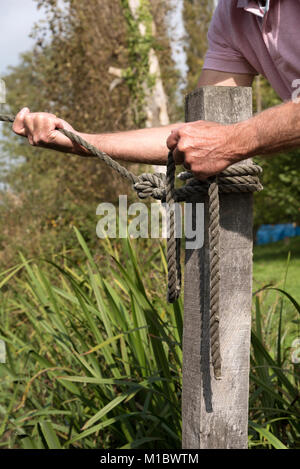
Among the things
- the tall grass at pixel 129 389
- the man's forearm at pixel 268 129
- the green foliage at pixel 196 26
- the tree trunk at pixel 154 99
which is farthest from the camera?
the green foliage at pixel 196 26

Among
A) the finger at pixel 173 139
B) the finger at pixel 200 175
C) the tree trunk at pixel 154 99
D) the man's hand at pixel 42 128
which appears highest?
the tree trunk at pixel 154 99

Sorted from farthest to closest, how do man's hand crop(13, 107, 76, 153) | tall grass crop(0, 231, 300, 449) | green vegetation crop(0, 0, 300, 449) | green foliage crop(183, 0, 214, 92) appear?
green foliage crop(183, 0, 214, 92) < green vegetation crop(0, 0, 300, 449) < tall grass crop(0, 231, 300, 449) < man's hand crop(13, 107, 76, 153)

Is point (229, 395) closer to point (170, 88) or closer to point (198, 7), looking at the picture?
point (170, 88)

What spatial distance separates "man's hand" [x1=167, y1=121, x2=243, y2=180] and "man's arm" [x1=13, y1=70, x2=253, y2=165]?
487 millimetres

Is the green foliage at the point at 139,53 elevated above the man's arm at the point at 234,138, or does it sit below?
above

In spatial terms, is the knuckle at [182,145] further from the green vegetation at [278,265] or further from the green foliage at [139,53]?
the green foliage at [139,53]

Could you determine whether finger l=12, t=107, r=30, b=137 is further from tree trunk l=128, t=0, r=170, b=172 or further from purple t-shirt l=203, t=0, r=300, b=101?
tree trunk l=128, t=0, r=170, b=172

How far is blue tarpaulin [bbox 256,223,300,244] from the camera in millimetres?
21808

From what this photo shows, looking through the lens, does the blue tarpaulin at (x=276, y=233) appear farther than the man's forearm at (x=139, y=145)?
Yes

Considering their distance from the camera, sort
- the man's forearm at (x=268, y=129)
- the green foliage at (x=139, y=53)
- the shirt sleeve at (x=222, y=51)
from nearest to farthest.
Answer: the man's forearm at (x=268, y=129), the shirt sleeve at (x=222, y=51), the green foliage at (x=139, y=53)

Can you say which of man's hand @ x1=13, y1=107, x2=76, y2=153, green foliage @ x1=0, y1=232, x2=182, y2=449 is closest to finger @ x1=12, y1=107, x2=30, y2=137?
man's hand @ x1=13, y1=107, x2=76, y2=153

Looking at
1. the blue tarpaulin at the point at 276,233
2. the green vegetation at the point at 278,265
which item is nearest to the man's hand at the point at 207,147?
the green vegetation at the point at 278,265

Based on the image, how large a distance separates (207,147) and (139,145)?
22.5 inches

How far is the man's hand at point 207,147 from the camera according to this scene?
1.32m
